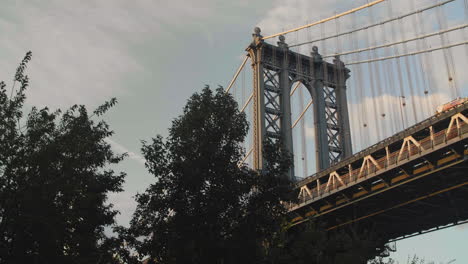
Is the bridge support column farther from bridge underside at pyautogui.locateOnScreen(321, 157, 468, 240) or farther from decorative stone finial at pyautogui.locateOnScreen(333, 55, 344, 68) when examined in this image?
bridge underside at pyautogui.locateOnScreen(321, 157, 468, 240)

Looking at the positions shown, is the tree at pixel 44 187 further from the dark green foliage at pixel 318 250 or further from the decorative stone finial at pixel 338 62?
the decorative stone finial at pixel 338 62

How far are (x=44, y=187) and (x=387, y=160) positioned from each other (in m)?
25.1

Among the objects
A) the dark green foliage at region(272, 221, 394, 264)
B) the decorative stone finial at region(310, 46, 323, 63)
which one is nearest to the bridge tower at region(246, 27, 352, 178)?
the decorative stone finial at region(310, 46, 323, 63)

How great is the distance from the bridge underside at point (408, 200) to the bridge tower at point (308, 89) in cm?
808

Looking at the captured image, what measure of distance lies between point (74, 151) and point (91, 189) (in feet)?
13.8

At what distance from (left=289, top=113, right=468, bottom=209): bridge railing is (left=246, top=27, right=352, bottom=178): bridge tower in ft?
22.7

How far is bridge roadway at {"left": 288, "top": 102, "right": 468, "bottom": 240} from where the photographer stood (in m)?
33.1

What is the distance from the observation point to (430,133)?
33594 mm

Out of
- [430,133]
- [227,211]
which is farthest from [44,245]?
[430,133]

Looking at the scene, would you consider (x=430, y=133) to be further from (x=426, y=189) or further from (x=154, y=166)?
(x=154, y=166)

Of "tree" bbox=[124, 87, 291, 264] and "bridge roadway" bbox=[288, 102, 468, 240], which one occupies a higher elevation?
"bridge roadway" bbox=[288, 102, 468, 240]

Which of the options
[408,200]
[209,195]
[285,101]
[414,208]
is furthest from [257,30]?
[209,195]

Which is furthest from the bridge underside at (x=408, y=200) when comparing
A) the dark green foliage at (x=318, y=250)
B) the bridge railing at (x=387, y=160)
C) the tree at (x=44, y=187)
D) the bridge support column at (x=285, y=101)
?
the tree at (x=44, y=187)

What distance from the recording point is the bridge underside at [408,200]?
3409 cm
